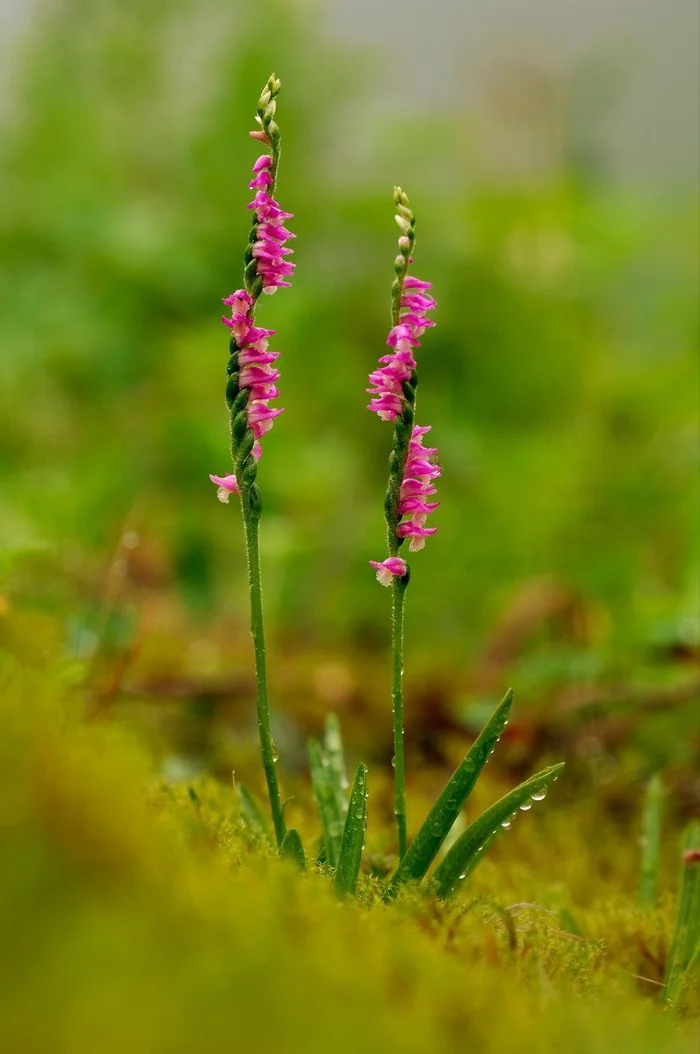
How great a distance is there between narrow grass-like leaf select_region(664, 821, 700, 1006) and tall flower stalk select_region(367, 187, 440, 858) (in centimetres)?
20

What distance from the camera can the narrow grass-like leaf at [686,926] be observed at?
0.65m

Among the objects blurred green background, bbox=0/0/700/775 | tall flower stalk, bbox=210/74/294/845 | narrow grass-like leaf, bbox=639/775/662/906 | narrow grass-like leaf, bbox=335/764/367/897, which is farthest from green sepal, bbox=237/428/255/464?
blurred green background, bbox=0/0/700/775

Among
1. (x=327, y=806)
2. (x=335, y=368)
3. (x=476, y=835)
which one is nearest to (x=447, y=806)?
(x=476, y=835)

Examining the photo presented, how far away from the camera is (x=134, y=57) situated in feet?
11.9

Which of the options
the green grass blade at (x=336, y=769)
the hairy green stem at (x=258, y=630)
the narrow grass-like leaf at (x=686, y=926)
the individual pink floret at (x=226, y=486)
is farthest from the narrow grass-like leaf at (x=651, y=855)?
the individual pink floret at (x=226, y=486)

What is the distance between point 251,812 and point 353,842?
0.58ft

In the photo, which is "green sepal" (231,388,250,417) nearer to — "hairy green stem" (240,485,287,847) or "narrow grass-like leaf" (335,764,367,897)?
"hairy green stem" (240,485,287,847)

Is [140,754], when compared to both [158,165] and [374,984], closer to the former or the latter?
[374,984]

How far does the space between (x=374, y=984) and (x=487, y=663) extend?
4.29 ft

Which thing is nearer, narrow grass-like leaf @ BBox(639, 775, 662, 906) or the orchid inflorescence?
the orchid inflorescence

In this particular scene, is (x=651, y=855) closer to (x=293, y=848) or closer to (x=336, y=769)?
(x=336, y=769)

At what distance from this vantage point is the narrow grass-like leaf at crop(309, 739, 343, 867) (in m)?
0.74

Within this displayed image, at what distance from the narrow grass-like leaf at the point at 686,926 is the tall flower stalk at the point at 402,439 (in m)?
0.20

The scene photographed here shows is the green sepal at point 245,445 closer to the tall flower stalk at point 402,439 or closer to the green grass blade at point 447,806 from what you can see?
the tall flower stalk at point 402,439
